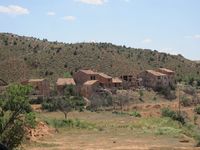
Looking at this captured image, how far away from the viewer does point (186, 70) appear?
123375 mm

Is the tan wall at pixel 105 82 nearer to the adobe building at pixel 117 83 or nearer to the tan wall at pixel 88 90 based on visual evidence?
the adobe building at pixel 117 83

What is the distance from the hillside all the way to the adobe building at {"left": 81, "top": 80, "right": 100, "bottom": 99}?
17298 mm

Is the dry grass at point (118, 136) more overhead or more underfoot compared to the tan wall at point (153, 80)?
more underfoot

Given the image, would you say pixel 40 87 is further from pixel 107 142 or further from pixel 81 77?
pixel 107 142

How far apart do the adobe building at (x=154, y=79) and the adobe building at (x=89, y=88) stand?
52.3ft

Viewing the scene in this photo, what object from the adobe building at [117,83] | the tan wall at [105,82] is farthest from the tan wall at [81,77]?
the adobe building at [117,83]

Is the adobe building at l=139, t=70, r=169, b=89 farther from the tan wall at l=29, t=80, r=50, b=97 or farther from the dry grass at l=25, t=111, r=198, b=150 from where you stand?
the dry grass at l=25, t=111, r=198, b=150

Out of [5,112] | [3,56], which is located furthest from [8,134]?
[3,56]

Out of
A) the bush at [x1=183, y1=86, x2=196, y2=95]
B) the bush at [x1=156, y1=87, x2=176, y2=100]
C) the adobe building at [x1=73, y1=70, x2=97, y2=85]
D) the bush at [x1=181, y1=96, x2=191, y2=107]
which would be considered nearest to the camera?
the bush at [x1=181, y1=96, x2=191, y2=107]

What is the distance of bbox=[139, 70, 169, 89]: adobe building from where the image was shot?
317 ft

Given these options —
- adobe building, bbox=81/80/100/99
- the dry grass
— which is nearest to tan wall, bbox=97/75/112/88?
adobe building, bbox=81/80/100/99

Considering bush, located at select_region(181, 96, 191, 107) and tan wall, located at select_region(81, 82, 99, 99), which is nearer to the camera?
bush, located at select_region(181, 96, 191, 107)

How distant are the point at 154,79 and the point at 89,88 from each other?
18076mm

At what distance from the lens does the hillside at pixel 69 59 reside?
10288 centimetres
